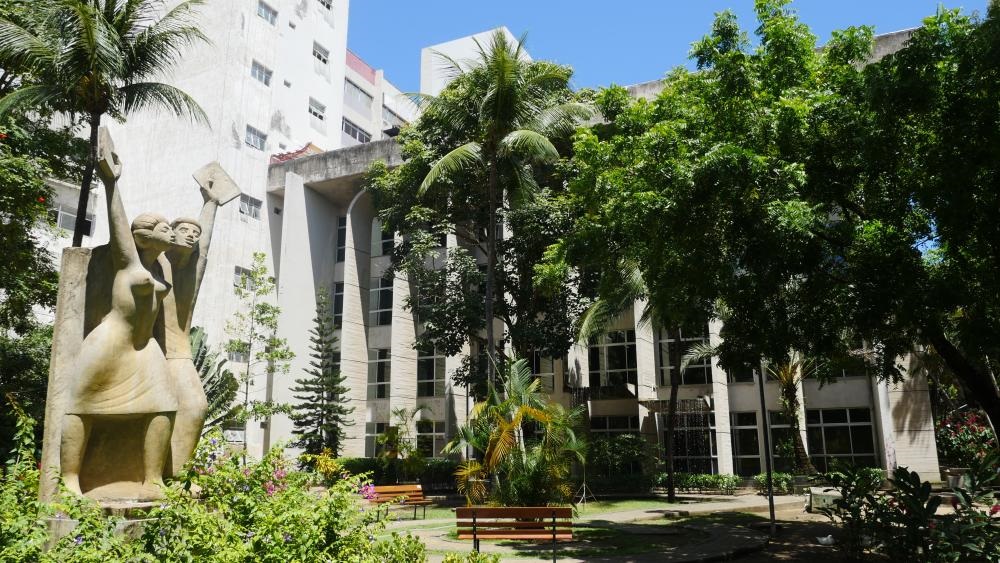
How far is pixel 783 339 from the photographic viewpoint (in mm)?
10750

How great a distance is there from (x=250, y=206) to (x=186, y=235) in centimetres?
2959

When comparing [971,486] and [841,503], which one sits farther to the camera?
[841,503]

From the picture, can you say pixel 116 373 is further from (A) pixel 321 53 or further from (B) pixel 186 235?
(A) pixel 321 53

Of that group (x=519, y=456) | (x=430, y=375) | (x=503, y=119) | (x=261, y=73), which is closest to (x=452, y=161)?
(x=503, y=119)

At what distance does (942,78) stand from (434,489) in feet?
73.8

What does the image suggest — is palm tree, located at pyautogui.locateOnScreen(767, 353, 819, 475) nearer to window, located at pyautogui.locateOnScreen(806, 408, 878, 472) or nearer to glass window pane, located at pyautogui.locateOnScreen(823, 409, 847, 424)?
window, located at pyautogui.locateOnScreen(806, 408, 878, 472)

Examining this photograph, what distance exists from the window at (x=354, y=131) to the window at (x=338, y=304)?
44.8 ft

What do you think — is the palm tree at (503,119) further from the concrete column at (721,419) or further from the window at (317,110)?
the window at (317,110)

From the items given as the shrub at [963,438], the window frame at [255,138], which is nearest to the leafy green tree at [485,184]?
the window frame at [255,138]

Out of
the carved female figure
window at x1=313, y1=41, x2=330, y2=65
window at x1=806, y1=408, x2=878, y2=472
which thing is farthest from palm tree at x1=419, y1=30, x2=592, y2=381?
window at x1=313, y1=41, x2=330, y2=65

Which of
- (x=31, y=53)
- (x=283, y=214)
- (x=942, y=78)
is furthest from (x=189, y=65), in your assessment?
(x=942, y=78)

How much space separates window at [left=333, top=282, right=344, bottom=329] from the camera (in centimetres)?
3588

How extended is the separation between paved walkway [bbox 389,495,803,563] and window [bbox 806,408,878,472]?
966 centimetres

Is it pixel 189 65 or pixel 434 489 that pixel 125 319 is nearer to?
pixel 434 489
